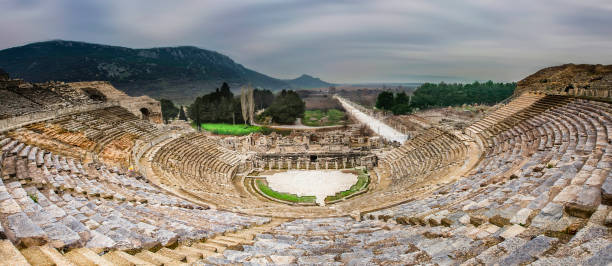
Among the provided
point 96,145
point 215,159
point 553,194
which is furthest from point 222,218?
point 215,159

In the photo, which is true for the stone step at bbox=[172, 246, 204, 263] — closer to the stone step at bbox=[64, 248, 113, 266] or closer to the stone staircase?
the stone staircase

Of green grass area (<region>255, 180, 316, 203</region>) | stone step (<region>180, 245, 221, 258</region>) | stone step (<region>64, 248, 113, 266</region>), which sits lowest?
green grass area (<region>255, 180, 316, 203</region>)

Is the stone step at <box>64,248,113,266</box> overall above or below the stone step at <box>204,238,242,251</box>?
above

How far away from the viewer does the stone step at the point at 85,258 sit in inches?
168

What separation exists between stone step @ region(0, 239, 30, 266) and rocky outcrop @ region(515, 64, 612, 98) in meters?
32.4

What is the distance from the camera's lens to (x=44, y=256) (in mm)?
4152

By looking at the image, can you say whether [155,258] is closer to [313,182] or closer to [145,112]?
[313,182]

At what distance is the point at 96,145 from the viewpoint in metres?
18.1

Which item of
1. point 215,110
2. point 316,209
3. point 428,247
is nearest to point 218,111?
point 215,110

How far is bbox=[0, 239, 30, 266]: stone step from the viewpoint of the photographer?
3.68 metres

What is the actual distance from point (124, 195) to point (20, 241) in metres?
6.20

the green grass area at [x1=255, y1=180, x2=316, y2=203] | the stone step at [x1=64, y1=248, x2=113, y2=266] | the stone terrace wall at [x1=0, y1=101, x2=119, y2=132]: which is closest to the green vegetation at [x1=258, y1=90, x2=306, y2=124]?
the stone terrace wall at [x1=0, y1=101, x2=119, y2=132]

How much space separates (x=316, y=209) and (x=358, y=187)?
9.21m

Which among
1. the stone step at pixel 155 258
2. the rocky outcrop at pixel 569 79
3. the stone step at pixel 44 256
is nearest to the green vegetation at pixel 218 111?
the rocky outcrop at pixel 569 79
